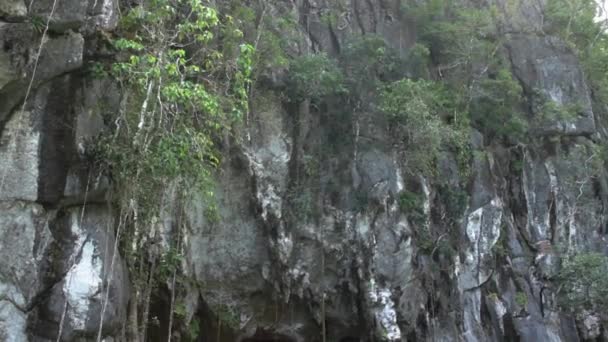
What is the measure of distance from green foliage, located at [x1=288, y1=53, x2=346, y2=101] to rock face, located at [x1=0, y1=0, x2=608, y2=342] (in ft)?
1.47

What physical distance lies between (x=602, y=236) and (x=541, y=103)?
11.8 feet

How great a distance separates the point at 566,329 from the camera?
1351 cm

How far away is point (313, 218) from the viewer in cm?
1117

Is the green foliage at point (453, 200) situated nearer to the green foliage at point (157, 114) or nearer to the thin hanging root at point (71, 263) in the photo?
the green foliage at point (157, 114)

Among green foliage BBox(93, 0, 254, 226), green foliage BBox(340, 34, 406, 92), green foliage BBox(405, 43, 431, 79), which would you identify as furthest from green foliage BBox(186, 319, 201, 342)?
green foliage BBox(405, 43, 431, 79)

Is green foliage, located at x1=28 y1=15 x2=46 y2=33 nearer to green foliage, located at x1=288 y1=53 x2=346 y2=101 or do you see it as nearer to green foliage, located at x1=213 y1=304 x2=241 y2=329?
green foliage, located at x1=288 y1=53 x2=346 y2=101

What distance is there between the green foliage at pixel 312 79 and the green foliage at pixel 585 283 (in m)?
6.44

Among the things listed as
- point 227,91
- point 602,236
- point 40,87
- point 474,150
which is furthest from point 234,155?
point 602,236

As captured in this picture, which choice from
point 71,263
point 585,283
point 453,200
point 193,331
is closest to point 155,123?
point 71,263

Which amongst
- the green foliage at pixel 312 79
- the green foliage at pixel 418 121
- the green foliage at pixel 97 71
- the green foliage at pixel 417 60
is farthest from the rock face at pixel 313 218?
the green foliage at pixel 417 60

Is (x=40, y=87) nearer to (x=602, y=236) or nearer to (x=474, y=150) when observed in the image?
(x=474, y=150)

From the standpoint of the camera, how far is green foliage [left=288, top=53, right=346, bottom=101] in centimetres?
1123

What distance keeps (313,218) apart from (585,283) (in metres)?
6.19

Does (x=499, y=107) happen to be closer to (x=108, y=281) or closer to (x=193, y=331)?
(x=193, y=331)
